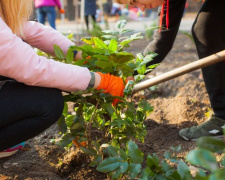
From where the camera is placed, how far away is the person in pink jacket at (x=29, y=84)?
1.48 meters

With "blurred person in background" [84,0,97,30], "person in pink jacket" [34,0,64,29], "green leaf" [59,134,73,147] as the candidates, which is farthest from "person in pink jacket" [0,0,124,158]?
"blurred person in background" [84,0,97,30]

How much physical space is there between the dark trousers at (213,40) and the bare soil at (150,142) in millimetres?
271

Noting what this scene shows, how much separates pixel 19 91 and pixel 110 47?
455mm

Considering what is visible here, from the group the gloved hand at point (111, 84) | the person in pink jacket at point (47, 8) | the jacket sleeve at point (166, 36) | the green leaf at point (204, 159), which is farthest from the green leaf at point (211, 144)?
the person in pink jacket at point (47, 8)

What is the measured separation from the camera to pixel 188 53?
531 cm

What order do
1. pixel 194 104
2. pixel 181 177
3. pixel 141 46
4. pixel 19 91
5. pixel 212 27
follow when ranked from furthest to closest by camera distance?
pixel 141 46
pixel 194 104
pixel 212 27
pixel 19 91
pixel 181 177

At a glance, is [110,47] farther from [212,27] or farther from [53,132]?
[53,132]

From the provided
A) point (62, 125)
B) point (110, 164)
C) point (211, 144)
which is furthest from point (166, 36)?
point (211, 144)

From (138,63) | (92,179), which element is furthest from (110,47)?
(92,179)

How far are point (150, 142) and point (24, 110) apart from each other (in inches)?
34.2

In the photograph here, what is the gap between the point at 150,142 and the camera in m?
2.13

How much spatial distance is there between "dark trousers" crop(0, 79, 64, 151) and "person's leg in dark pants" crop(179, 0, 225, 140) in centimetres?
91

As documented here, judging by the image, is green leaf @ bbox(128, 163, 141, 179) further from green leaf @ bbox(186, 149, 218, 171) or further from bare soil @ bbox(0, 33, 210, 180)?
bare soil @ bbox(0, 33, 210, 180)

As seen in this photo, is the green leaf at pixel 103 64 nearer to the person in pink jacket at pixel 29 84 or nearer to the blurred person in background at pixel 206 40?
the person in pink jacket at pixel 29 84
